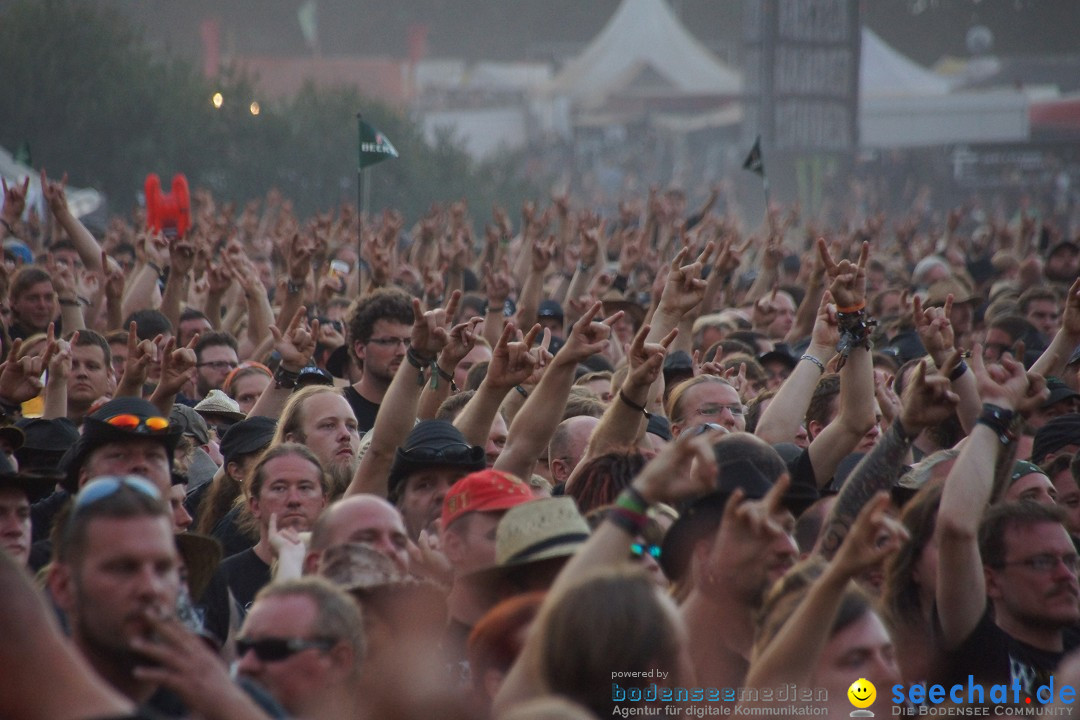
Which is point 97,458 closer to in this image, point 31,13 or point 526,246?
point 526,246

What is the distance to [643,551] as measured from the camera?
13.1ft

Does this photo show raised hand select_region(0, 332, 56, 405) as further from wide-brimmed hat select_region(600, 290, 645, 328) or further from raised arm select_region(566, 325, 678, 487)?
wide-brimmed hat select_region(600, 290, 645, 328)

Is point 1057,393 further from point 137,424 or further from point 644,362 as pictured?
point 137,424

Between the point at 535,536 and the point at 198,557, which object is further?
the point at 198,557

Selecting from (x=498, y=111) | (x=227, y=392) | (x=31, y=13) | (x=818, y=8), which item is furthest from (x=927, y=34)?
(x=227, y=392)

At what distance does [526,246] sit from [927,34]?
200ft

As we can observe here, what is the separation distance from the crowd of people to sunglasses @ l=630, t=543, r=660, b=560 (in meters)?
0.03

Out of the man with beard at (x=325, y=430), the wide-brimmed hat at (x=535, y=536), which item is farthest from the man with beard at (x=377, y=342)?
the wide-brimmed hat at (x=535, y=536)

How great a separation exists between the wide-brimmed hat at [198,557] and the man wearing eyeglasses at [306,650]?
1.04 meters

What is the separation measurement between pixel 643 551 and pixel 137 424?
2149mm

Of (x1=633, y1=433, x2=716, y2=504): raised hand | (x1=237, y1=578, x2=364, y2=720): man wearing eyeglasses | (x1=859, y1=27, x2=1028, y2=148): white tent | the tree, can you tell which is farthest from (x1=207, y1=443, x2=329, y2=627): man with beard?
(x1=859, y1=27, x2=1028, y2=148): white tent

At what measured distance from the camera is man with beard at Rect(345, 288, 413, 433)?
744 centimetres

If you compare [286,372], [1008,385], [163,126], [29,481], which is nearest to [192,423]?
[286,372]

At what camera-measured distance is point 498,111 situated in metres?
53.3
